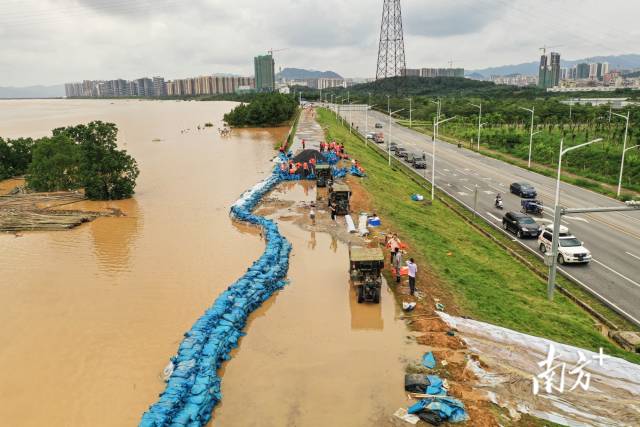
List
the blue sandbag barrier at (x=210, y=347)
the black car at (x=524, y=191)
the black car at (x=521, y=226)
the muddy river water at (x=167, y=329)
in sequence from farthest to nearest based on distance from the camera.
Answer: the black car at (x=524, y=191), the black car at (x=521, y=226), the muddy river water at (x=167, y=329), the blue sandbag barrier at (x=210, y=347)

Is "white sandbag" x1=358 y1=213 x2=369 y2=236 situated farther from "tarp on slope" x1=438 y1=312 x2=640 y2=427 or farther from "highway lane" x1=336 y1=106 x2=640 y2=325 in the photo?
"highway lane" x1=336 y1=106 x2=640 y2=325

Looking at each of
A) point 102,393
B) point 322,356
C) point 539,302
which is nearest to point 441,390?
point 322,356

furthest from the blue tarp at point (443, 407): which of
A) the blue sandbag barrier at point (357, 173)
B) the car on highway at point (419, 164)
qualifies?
the car on highway at point (419, 164)

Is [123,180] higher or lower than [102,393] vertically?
higher

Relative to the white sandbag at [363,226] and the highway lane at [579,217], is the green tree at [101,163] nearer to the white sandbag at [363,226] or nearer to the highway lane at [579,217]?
the white sandbag at [363,226]

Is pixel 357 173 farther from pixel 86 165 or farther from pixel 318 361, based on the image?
pixel 318 361

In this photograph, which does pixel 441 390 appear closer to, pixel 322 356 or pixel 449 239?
pixel 322 356
